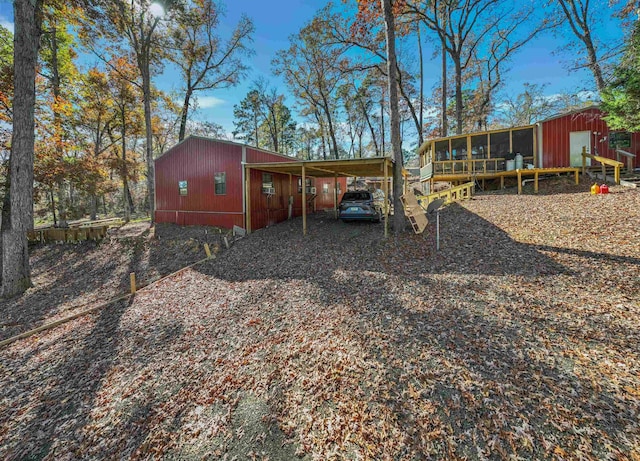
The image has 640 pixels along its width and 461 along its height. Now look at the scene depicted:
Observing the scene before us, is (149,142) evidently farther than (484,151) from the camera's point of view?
No

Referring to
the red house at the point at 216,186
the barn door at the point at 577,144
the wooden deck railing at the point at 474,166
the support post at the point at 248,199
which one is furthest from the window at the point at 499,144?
the support post at the point at 248,199

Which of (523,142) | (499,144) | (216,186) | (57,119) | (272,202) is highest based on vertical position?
(57,119)

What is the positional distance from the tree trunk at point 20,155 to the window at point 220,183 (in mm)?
5841

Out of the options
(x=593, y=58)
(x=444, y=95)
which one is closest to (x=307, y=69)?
(x=444, y=95)

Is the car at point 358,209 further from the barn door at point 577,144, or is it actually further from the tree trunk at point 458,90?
the tree trunk at point 458,90

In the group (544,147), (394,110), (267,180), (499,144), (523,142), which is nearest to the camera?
(394,110)

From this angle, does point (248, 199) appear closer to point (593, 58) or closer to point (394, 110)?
point (394, 110)

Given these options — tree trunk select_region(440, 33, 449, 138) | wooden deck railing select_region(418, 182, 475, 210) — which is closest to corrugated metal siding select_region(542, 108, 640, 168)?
wooden deck railing select_region(418, 182, 475, 210)

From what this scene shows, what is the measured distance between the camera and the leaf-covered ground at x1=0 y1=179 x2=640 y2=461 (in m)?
2.57

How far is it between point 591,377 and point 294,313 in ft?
13.3

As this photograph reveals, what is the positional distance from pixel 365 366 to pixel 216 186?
1117 centimetres

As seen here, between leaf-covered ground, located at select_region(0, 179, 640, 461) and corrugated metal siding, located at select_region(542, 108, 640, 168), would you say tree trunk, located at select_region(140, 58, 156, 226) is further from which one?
corrugated metal siding, located at select_region(542, 108, 640, 168)

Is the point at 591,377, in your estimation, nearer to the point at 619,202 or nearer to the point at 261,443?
the point at 261,443

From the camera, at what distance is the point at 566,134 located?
14.9 meters
